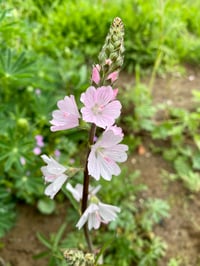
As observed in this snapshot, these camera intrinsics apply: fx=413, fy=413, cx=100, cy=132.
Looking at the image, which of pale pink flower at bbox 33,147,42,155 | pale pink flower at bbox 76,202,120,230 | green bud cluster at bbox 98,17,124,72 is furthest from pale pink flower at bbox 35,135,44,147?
→ green bud cluster at bbox 98,17,124,72

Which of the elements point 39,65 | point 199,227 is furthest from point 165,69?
point 199,227

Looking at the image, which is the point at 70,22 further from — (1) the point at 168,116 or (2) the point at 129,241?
(2) the point at 129,241

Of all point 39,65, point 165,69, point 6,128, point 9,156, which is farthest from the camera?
point 165,69

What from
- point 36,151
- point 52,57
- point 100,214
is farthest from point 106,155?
point 52,57

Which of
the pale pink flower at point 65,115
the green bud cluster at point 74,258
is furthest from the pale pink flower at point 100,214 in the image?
the pale pink flower at point 65,115

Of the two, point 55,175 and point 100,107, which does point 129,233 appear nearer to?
point 55,175

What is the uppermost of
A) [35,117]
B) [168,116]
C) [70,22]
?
[70,22]

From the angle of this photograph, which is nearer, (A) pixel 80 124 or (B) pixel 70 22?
(A) pixel 80 124
